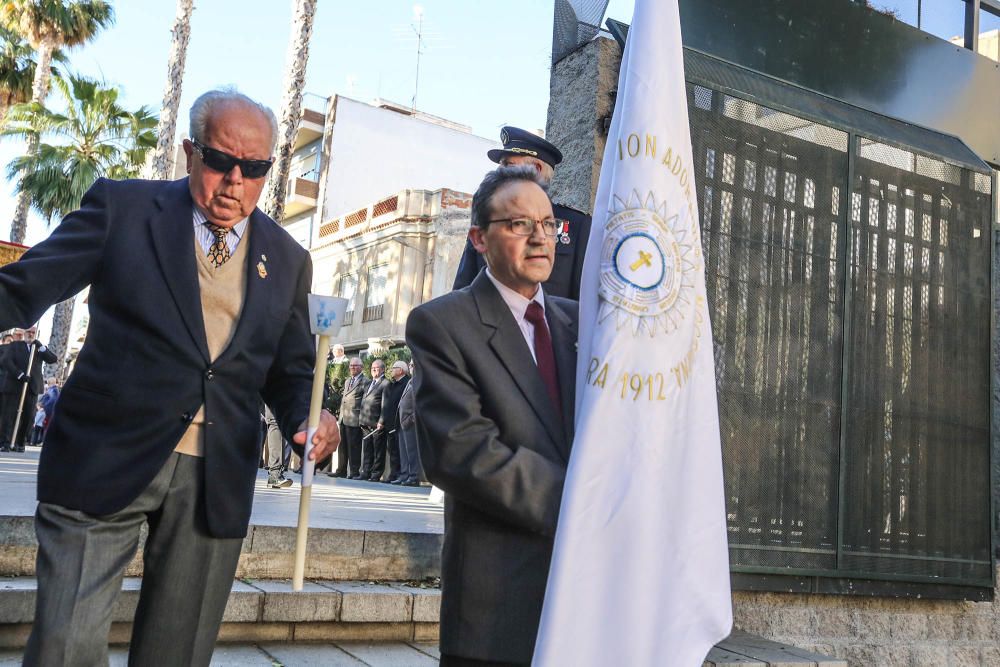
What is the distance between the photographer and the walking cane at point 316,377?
242cm

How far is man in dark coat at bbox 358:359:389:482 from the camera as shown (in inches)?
622

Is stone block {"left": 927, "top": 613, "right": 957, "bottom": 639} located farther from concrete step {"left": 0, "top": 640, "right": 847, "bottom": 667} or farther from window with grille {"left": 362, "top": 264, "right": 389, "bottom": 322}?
window with grille {"left": 362, "top": 264, "right": 389, "bottom": 322}

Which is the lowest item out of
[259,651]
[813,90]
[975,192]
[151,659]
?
[259,651]

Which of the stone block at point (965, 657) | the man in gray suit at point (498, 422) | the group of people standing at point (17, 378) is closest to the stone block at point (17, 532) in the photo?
the man in gray suit at point (498, 422)

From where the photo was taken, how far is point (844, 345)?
5.76 meters

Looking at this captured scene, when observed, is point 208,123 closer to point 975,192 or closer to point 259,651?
point 259,651

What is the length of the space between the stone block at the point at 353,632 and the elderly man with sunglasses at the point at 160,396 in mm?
1796

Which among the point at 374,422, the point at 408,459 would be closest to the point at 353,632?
the point at 408,459

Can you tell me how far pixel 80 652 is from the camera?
7.51 feet

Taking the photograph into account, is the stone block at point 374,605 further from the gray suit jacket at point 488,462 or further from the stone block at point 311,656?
the gray suit jacket at point 488,462

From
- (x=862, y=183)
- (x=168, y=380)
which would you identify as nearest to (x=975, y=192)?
(x=862, y=183)

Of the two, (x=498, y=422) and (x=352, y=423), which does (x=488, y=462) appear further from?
(x=352, y=423)

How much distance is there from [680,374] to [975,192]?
4.95 meters

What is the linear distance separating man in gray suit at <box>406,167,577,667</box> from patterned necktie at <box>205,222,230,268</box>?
22.9 inches
